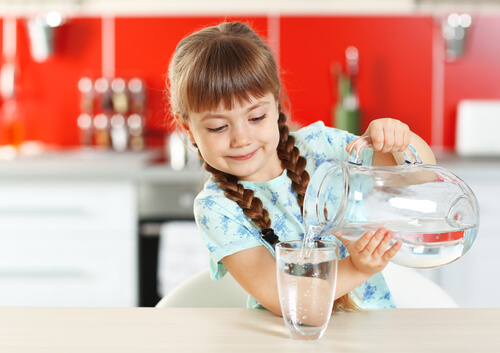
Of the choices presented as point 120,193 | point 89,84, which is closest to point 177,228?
point 120,193

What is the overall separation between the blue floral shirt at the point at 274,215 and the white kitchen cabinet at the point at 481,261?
1144 mm

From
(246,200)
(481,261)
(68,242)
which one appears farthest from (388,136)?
(68,242)

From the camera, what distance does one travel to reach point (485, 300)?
7.70 feet

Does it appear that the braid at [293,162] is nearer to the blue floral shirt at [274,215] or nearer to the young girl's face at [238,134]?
the blue floral shirt at [274,215]

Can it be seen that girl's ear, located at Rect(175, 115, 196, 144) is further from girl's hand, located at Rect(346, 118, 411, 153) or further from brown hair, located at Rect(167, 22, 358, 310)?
girl's hand, located at Rect(346, 118, 411, 153)

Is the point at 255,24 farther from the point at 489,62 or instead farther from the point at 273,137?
the point at 273,137

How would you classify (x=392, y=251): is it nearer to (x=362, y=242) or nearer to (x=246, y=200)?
(x=362, y=242)

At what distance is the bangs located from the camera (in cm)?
100

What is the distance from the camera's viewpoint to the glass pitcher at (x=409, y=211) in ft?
2.67

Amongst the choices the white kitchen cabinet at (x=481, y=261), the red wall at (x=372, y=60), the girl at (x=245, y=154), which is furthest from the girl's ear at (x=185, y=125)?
the red wall at (x=372, y=60)

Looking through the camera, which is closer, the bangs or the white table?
the white table

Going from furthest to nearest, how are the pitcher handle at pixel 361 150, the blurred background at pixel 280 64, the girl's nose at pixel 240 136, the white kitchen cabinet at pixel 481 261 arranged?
the blurred background at pixel 280 64
the white kitchen cabinet at pixel 481 261
the girl's nose at pixel 240 136
the pitcher handle at pixel 361 150

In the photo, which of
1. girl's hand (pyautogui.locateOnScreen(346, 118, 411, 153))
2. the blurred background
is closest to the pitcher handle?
girl's hand (pyautogui.locateOnScreen(346, 118, 411, 153))

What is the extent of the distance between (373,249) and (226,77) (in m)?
0.36
